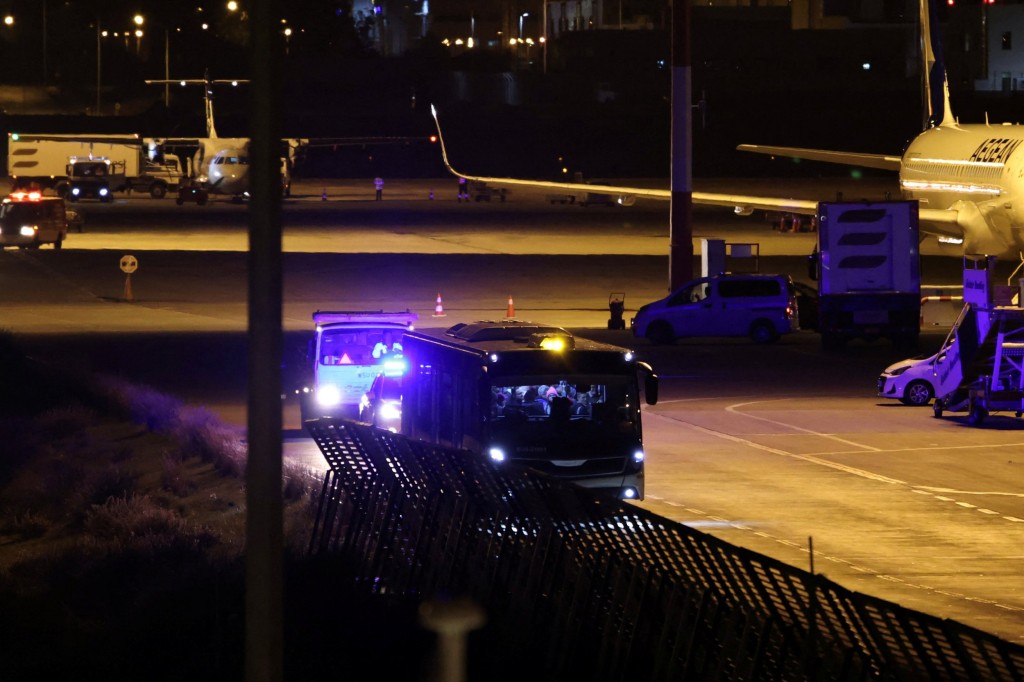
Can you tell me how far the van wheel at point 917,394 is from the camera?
3144 cm

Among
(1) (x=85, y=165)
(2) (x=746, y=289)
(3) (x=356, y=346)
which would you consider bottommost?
(3) (x=356, y=346)

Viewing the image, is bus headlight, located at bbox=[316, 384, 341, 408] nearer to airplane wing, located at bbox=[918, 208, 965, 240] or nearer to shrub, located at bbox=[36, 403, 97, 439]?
shrub, located at bbox=[36, 403, 97, 439]

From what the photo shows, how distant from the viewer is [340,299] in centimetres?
4838

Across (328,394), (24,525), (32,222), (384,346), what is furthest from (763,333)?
(32,222)

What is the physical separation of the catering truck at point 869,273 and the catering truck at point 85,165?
203 ft

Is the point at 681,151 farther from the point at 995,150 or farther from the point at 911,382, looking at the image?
the point at 911,382

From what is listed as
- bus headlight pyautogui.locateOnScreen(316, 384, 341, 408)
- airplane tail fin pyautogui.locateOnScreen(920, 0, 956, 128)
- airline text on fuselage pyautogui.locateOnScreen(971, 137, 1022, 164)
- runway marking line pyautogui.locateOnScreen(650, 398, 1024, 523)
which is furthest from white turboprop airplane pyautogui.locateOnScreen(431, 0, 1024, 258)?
bus headlight pyautogui.locateOnScreen(316, 384, 341, 408)

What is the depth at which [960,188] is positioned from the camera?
1879 inches

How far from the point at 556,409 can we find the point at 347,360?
8.70 m

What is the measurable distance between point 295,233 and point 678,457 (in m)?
47.9

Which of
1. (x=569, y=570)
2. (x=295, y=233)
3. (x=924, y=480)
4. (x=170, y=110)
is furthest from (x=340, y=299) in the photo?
(x=170, y=110)

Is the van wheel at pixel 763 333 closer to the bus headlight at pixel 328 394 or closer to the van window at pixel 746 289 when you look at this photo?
the van window at pixel 746 289

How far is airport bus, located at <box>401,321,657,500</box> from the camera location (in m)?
19.1

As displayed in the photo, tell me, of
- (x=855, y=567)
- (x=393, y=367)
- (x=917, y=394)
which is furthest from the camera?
(x=917, y=394)
